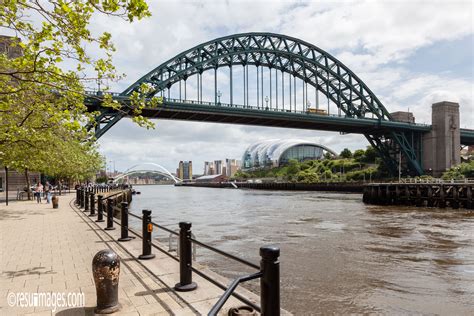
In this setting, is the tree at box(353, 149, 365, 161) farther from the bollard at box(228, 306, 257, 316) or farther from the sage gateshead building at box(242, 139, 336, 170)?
the bollard at box(228, 306, 257, 316)

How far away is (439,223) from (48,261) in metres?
24.9

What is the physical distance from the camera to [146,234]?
30.9 ft

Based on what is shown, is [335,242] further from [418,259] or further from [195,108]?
[195,108]

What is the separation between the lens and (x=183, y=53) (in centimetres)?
7019

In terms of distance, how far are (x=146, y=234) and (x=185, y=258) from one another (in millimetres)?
2676

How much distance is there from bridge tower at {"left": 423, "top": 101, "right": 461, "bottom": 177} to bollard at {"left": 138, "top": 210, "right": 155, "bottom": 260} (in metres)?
84.9

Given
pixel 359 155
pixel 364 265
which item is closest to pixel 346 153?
pixel 359 155

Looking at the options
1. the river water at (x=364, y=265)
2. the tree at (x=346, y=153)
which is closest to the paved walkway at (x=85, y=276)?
the river water at (x=364, y=265)

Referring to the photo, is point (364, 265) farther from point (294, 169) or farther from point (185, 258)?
point (294, 169)

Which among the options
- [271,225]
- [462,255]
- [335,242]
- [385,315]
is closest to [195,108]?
[271,225]

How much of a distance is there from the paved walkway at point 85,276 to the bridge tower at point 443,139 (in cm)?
8461

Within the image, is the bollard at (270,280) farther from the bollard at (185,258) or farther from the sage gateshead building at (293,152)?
the sage gateshead building at (293,152)

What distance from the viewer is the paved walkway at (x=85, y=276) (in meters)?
6.21

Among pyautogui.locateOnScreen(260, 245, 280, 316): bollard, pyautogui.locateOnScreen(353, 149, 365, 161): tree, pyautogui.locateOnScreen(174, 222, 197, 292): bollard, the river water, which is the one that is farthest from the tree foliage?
pyautogui.locateOnScreen(260, 245, 280, 316): bollard
